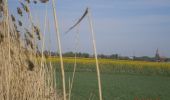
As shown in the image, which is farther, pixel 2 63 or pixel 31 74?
pixel 31 74

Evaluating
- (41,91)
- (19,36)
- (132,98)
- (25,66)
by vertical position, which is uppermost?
(19,36)

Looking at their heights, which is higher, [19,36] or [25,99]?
[19,36]

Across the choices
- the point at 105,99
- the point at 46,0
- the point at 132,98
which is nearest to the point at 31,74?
the point at 46,0

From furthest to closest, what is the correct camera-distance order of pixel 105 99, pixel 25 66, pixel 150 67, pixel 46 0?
pixel 150 67 < pixel 105 99 < pixel 25 66 < pixel 46 0

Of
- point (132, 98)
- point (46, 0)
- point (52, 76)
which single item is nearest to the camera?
point (46, 0)

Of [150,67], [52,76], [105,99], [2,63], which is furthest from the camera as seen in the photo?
[150,67]

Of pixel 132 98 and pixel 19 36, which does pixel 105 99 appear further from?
pixel 19 36

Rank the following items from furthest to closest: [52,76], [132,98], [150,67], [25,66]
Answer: [150,67] < [132,98] < [52,76] < [25,66]

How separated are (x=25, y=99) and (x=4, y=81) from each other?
0.21m

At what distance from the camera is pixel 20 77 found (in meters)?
2.90

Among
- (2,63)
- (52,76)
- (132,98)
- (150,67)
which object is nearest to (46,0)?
(2,63)

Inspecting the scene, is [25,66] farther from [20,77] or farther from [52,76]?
[52,76]

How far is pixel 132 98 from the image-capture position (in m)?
11.1

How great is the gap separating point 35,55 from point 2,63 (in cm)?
33
